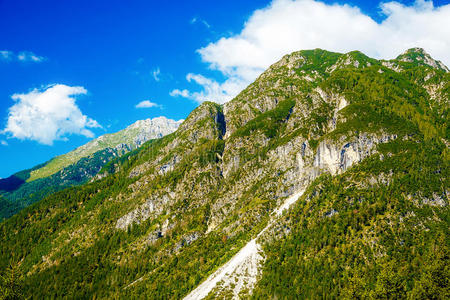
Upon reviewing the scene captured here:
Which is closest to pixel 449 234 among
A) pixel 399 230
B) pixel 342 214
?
pixel 399 230

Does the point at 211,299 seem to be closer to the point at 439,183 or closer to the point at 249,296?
the point at 249,296

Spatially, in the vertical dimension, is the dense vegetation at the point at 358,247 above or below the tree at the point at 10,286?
below

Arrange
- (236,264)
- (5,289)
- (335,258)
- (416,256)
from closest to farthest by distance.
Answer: (5,289), (416,256), (335,258), (236,264)

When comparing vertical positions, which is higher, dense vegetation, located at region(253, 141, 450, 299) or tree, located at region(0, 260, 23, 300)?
tree, located at region(0, 260, 23, 300)

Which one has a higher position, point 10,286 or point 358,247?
point 10,286

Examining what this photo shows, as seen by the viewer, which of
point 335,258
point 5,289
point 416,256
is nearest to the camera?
point 5,289

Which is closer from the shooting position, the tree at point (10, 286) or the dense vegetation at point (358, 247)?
the tree at point (10, 286)

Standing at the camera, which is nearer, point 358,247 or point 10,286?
point 10,286

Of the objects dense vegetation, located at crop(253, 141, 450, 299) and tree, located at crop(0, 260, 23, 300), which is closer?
tree, located at crop(0, 260, 23, 300)

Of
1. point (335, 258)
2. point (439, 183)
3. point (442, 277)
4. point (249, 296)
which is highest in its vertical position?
point (439, 183)

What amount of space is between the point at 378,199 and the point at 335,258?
59105 millimetres

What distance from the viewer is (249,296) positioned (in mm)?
168625

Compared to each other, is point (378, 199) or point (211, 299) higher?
point (378, 199)

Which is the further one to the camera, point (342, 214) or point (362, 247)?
point (342, 214)
